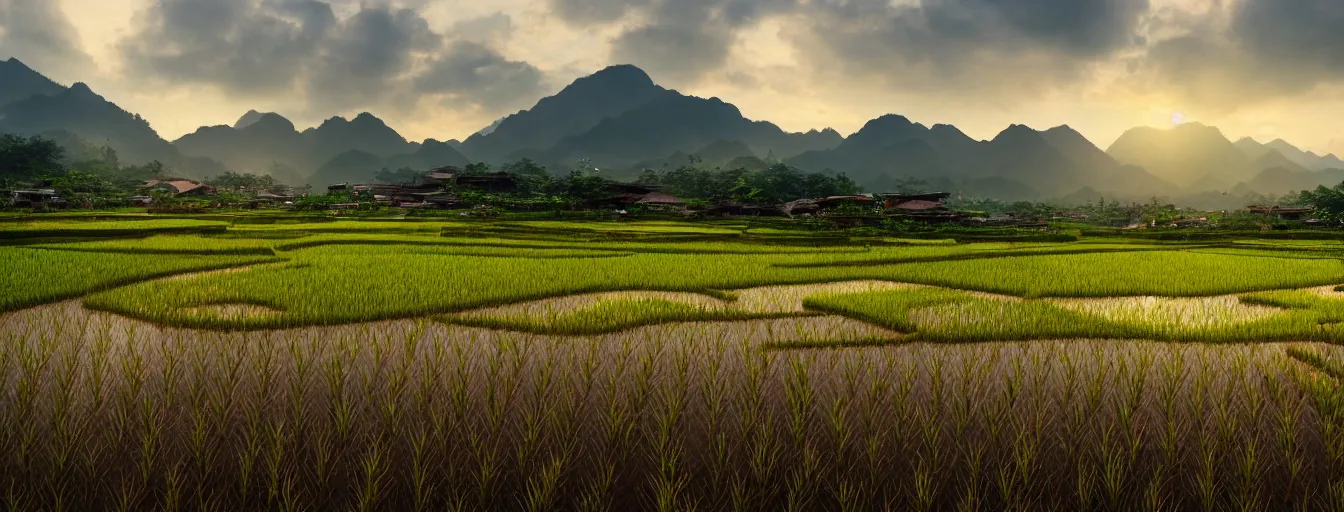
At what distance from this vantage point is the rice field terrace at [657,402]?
96.4 inches

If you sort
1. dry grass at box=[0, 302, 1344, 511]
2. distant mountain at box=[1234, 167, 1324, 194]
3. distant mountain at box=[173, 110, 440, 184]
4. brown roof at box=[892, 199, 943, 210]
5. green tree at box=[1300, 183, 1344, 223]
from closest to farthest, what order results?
dry grass at box=[0, 302, 1344, 511] → green tree at box=[1300, 183, 1344, 223] → brown roof at box=[892, 199, 943, 210] → distant mountain at box=[1234, 167, 1324, 194] → distant mountain at box=[173, 110, 440, 184]

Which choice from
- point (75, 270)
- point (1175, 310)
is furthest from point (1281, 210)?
point (75, 270)

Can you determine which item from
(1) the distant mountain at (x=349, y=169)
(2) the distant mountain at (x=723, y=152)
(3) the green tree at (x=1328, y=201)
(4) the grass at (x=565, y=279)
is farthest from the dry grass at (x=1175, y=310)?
(1) the distant mountain at (x=349, y=169)

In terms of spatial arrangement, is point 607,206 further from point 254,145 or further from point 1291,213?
point 254,145

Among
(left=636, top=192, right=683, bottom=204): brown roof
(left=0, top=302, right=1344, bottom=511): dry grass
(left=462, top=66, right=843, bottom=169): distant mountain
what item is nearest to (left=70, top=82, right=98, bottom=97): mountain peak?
(left=462, top=66, right=843, bottom=169): distant mountain

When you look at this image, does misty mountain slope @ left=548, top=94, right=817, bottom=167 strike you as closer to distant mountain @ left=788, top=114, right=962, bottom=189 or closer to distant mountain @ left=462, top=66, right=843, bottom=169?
distant mountain @ left=462, top=66, right=843, bottom=169

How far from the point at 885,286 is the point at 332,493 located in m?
7.27

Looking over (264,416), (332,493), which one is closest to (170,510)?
(332,493)

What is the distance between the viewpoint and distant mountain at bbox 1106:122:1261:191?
15788 centimetres

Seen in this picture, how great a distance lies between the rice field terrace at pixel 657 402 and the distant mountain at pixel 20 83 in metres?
190

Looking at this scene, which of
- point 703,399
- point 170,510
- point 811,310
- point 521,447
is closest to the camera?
point 170,510

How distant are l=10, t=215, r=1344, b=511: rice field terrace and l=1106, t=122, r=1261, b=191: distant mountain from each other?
195 meters

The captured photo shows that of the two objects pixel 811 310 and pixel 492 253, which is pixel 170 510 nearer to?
pixel 811 310

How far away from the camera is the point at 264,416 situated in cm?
302
